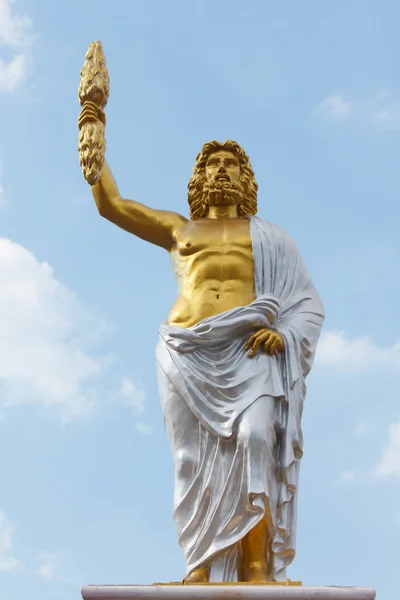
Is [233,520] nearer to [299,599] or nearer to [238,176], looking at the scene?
[299,599]

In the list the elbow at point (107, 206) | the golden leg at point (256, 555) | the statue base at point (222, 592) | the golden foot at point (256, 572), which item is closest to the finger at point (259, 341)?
the golden leg at point (256, 555)

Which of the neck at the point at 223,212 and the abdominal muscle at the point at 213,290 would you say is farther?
the neck at the point at 223,212

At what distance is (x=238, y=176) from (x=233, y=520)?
3.58 metres

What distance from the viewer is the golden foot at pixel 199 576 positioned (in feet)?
35.8

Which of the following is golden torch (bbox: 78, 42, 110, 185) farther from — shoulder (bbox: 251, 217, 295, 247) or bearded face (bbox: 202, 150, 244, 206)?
shoulder (bbox: 251, 217, 295, 247)

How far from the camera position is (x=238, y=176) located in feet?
43.1

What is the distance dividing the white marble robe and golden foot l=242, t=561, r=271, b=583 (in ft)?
0.35

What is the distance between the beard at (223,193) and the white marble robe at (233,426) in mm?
995

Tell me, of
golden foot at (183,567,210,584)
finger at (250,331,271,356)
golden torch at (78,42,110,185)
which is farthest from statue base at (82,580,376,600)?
golden torch at (78,42,110,185)

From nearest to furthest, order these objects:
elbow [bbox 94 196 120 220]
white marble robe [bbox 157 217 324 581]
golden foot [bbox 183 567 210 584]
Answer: golden foot [bbox 183 567 210 584] → white marble robe [bbox 157 217 324 581] → elbow [bbox 94 196 120 220]

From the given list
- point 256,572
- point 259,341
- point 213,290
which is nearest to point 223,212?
point 213,290

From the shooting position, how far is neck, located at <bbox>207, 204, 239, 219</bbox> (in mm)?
13032

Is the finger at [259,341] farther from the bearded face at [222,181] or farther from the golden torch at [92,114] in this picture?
the golden torch at [92,114]

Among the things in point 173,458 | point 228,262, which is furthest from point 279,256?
point 173,458
